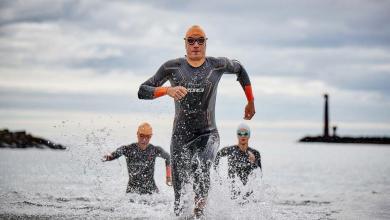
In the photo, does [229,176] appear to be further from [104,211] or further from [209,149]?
[209,149]

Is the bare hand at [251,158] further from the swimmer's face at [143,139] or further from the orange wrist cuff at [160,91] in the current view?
the orange wrist cuff at [160,91]

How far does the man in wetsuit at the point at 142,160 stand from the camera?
12.9m

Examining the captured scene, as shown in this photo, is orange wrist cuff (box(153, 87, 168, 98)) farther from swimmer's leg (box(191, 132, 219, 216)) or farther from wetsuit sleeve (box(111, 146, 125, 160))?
wetsuit sleeve (box(111, 146, 125, 160))

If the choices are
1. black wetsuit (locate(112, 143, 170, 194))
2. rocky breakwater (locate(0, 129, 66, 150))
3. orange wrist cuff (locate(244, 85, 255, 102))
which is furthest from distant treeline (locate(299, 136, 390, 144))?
orange wrist cuff (locate(244, 85, 255, 102))

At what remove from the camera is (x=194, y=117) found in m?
8.50

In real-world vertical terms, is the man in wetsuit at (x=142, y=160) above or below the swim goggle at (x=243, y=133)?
below

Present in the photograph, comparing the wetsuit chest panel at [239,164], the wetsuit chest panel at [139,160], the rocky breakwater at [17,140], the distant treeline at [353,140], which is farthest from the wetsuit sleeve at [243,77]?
the distant treeline at [353,140]

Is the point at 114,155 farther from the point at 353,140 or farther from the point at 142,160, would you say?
the point at 353,140

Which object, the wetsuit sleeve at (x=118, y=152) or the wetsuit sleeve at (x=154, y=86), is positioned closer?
the wetsuit sleeve at (x=154, y=86)

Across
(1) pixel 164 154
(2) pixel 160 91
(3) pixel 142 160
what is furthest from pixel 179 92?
(3) pixel 142 160

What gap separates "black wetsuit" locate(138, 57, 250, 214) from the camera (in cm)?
842

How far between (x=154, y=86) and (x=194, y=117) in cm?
66

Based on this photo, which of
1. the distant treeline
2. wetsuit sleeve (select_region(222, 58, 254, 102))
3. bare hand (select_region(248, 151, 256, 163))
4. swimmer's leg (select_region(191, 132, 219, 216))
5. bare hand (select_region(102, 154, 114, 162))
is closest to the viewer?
swimmer's leg (select_region(191, 132, 219, 216))

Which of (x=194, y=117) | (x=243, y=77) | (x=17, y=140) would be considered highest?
(x=243, y=77)
